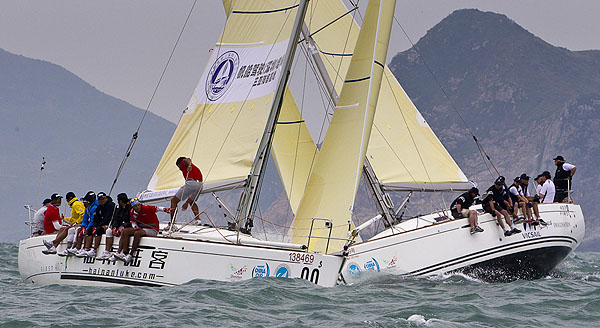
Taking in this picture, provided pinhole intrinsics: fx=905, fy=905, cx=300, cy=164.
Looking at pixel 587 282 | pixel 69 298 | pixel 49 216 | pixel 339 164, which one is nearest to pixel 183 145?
pixel 49 216

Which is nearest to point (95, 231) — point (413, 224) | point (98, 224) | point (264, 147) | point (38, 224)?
point (98, 224)

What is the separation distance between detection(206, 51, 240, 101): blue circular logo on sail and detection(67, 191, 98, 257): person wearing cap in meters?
2.86

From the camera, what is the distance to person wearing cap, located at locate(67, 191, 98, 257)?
43.6 ft

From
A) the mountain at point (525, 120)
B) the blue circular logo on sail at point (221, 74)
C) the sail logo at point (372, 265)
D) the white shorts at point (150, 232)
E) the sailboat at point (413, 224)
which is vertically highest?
the mountain at point (525, 120)

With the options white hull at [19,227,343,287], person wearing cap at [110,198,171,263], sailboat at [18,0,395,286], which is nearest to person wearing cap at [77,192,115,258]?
sailboat at [18,0,395,286]

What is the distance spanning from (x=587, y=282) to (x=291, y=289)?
215 inches

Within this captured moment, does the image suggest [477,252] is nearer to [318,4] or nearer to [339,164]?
[339,164]

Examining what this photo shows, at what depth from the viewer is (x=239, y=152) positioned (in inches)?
576

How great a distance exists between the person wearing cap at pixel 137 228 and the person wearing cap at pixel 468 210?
15.2 feet

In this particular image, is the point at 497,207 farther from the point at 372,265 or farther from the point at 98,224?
the point at 98,224

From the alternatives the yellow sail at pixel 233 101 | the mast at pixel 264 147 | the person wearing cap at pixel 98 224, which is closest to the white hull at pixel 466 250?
the mast at pixel 264 147

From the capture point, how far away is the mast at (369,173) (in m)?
16.5

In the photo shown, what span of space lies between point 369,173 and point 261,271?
5505mm

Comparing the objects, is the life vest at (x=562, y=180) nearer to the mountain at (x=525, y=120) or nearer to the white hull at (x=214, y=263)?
the white hull at (x=214, y=263)
